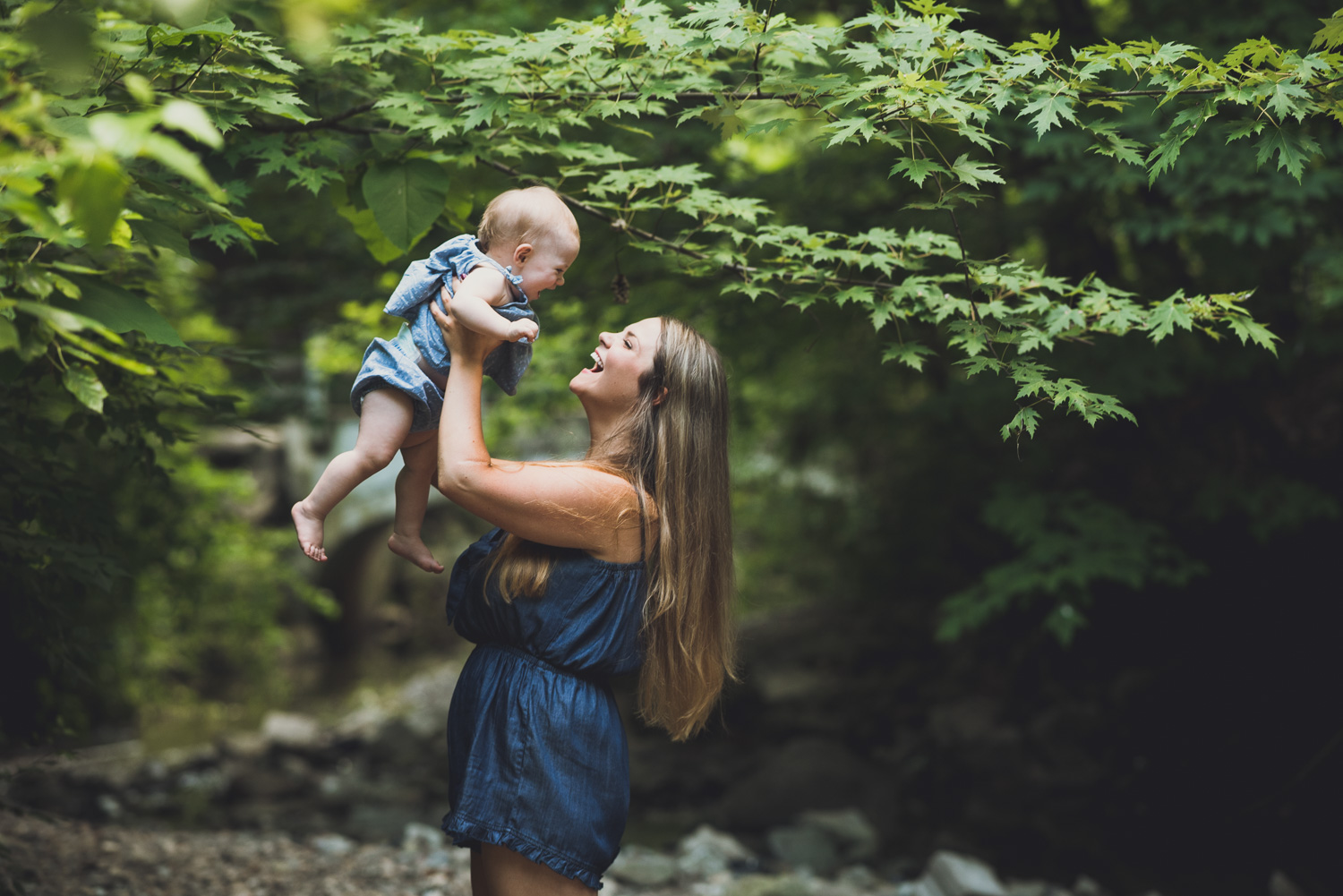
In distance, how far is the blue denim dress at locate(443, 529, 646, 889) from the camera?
182 centimetres

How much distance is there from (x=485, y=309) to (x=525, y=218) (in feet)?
0.83

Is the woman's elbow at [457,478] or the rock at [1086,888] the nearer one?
the woman's elbow at [457,478]

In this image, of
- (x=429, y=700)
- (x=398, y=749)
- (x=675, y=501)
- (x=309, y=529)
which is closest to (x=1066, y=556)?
(x=675, y=501)

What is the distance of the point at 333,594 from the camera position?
1241cm

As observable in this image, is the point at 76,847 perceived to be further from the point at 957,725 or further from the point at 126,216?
the point at 957,725

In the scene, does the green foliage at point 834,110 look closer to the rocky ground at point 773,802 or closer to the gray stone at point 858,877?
the rocky ground at point 773,802

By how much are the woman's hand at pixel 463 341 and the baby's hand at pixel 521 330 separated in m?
0.05

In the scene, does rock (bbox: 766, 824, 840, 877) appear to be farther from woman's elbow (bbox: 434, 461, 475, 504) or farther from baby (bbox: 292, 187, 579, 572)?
woman's elbow (bbox: 434, 461, 475, 504)

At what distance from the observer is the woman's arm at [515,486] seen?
171 cm

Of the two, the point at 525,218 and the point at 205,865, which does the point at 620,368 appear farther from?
the point at 205,865

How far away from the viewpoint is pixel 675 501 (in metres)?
1.93

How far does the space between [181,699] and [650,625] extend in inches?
342

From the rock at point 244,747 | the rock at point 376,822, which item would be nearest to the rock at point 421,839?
the rock at point 376,822

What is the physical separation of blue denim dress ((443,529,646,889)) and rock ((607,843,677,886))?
3.17 metres
